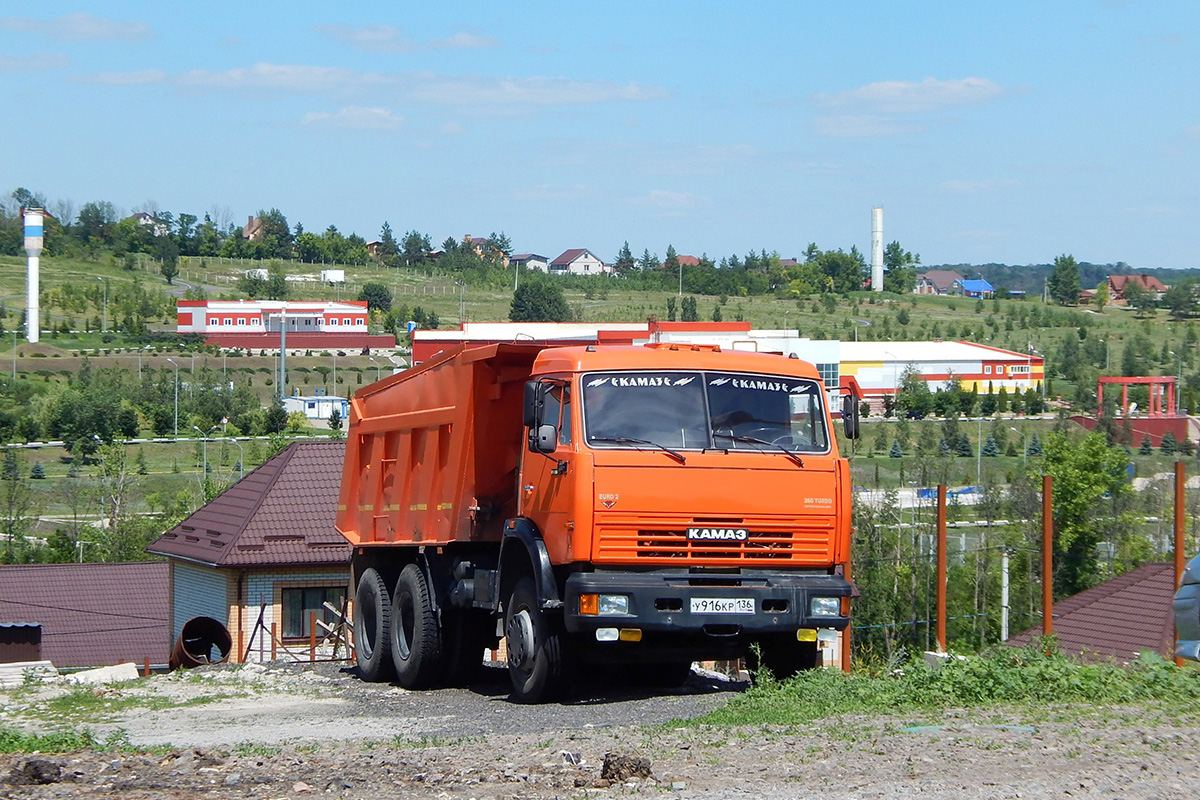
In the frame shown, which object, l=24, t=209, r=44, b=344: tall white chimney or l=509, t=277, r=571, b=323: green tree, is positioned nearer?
l=509, t=277, r=571, b=323: green tree

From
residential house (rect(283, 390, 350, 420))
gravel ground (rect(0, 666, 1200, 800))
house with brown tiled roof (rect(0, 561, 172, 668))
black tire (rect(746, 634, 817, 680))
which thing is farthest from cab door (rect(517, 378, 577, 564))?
residential house (rect(283, 390, 350, 420))

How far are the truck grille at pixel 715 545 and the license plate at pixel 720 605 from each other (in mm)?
299

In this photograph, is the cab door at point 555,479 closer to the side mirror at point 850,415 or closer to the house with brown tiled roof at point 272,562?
the side mirror at point 850,415

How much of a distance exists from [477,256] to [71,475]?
106 meters

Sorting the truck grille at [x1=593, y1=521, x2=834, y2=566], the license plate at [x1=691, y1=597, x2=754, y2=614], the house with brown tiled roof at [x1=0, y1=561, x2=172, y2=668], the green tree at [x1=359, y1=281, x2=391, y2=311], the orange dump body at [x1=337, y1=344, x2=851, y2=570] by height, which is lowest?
the house with brown tiled roof at [x1=0, y1=561, x2=172, y2=668]

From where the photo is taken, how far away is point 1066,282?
16475 cm

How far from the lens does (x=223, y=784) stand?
7.86 meters

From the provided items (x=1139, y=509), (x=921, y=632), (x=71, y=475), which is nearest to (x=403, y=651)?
(x=921, y=632)

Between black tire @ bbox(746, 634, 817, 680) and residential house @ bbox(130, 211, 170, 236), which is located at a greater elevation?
residential house @ bbox(130, 211, 170, 236)

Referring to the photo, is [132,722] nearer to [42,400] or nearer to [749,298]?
[42,400]

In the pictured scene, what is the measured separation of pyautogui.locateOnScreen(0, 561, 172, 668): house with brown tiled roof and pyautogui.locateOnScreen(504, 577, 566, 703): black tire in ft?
87.1

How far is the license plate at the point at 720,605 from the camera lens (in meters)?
11.5

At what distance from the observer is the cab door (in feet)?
38.0

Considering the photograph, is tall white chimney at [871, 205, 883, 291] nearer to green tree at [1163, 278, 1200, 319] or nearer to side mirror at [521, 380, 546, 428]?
green tree at [1163, 278, 1200, 319]
